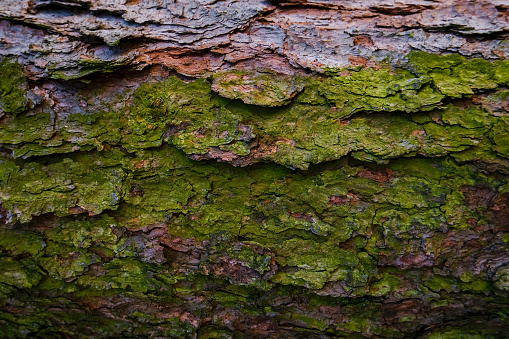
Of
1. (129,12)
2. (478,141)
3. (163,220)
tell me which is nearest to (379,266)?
(478,141)

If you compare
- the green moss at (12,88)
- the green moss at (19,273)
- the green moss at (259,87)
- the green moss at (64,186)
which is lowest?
the green moss at (19,273)

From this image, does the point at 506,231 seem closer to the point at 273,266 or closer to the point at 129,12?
the point at 273,266

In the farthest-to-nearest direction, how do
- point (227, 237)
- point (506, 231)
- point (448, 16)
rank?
point (227, 237) < point (506, 231) < point (448, 16)

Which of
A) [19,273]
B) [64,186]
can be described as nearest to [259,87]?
Answer: [64,186]

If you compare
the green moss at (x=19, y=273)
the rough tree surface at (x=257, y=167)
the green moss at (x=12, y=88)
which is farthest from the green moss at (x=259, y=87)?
the green moss at (x=19, y=273)

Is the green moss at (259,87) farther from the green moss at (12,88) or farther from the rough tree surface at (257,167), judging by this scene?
the green moss at (12,88)

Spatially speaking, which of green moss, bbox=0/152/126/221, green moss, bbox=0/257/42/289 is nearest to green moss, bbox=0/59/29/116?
green moss, bbox=0/152/126/221

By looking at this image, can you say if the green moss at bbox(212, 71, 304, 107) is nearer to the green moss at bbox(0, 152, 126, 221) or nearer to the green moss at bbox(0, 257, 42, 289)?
the green moss at bbox(0, 152, 126, 221)

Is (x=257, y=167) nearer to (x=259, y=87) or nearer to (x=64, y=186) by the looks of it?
(x=259, y=87)
